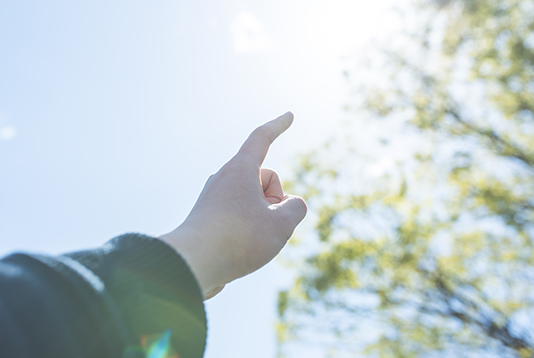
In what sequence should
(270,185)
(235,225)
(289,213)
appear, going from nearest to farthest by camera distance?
(235,225) → (289,213) → (270,185)

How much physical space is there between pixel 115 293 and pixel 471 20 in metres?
9.42

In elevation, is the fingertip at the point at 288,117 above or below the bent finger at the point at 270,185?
above

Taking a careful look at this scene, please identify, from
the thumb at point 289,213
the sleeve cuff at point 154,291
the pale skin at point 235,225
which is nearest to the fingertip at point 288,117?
the pale skin at point 235,225

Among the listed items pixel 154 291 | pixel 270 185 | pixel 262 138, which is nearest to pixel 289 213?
pixel 270 185

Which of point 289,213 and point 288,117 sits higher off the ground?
point 288,117

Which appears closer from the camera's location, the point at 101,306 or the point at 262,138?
the point at 101,306

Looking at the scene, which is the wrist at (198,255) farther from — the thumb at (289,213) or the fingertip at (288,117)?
the fingertip at (288,117)

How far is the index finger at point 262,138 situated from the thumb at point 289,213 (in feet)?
0.81

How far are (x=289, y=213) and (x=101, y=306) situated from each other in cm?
101

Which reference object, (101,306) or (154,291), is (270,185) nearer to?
(154,291)

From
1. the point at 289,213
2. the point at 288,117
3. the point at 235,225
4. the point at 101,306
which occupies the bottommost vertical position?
the point at 289,213

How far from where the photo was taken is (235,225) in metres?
1.37

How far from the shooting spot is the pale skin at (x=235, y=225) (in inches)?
48.8

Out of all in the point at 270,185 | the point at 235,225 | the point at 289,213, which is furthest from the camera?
the point at 270,185
